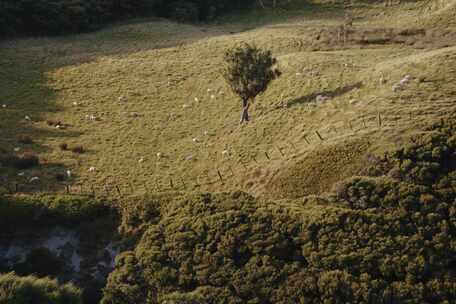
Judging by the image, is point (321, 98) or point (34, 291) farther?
point (321, 98)

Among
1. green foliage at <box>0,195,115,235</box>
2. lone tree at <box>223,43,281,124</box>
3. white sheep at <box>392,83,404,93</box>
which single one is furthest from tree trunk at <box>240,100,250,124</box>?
green foliage at <box>0,195,115,235</box>

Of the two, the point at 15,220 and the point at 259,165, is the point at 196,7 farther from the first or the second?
the point at 15,220

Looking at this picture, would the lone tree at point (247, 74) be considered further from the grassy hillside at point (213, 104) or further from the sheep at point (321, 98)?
the sheep at point (321, 98)

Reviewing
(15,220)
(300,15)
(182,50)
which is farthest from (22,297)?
(300,15)

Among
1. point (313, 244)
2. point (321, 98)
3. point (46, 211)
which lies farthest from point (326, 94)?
point (46, 211)

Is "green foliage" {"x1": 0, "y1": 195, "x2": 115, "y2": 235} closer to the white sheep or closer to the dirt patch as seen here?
the dirt patch

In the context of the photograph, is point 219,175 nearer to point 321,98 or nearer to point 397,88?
point 321,98

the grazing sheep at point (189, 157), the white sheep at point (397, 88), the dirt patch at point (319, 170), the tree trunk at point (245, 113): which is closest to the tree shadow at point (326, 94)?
the tree trunk at point (245, 113)
